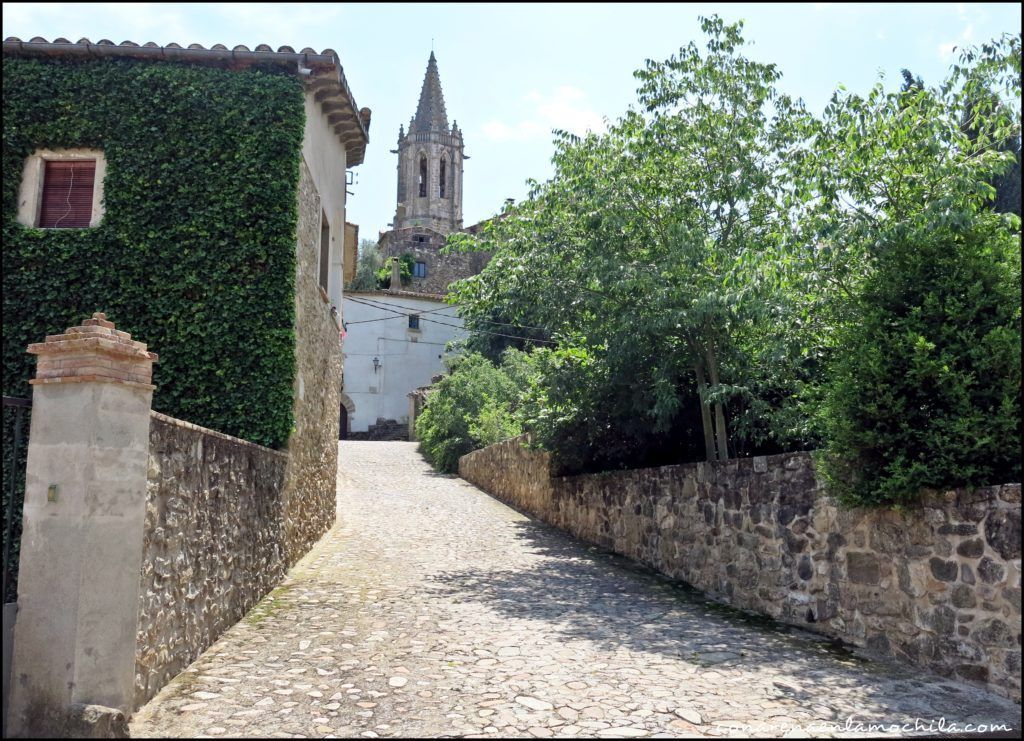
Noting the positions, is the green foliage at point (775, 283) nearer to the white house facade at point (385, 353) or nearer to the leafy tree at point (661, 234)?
the leafy tree at point (661, 234)

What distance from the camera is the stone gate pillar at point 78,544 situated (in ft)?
14.5

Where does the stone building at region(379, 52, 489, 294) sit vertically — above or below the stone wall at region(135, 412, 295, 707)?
above

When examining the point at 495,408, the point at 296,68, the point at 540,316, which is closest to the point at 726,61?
the point at 540,316

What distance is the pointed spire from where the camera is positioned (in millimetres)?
66125

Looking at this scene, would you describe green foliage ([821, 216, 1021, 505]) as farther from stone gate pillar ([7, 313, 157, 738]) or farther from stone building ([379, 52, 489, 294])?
stone building ([379, 52, 489, 294])

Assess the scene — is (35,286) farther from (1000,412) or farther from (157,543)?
Result: (1000,412)

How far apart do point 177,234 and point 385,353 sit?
28.7 meters

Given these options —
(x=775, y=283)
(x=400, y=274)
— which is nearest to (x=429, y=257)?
(x=400, y=274)

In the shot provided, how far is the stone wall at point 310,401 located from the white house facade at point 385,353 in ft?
78.7

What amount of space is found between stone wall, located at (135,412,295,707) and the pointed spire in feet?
201

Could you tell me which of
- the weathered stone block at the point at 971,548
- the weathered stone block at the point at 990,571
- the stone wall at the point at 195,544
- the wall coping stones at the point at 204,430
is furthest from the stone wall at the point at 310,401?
the weathered stone block at the point at 990,571

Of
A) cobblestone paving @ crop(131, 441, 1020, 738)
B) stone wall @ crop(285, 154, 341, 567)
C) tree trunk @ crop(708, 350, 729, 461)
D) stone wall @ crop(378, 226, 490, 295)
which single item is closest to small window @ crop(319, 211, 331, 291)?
stone wall @ crop(285, 154, 341, 567)

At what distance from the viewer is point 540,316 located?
10844 millimetres

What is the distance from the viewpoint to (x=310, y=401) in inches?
452
